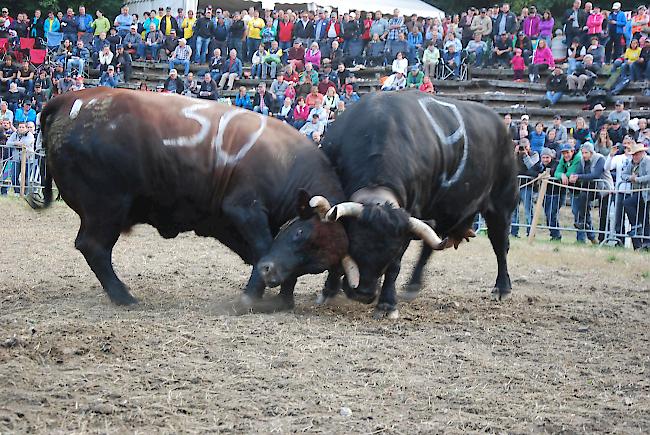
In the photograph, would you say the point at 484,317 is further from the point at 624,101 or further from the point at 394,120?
the point at 624,101

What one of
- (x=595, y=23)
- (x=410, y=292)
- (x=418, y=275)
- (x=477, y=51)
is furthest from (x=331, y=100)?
(x=410, y=292)

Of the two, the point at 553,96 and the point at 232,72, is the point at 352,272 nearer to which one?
the point at 553,96

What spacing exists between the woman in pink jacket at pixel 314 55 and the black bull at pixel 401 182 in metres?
15.4

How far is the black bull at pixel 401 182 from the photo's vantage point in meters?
6.80

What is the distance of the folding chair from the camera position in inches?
1049

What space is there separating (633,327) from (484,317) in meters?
1.21

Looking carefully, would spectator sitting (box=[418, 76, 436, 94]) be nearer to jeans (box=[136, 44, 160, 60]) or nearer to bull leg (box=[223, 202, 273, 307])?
jeans (box=[136, 44, 160, 60])

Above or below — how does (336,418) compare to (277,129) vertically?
below

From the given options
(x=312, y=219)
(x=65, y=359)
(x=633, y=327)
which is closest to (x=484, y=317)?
(x=633, y=327)

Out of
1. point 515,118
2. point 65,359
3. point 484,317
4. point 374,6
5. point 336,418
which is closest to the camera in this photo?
point 336,418

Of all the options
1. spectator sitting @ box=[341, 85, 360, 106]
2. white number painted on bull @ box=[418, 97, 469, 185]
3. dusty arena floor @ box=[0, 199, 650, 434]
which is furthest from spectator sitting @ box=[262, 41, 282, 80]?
white number painted on bull @ box=[418, 97, 469, 185]

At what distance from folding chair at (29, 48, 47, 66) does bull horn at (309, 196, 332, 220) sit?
2187 centimetres

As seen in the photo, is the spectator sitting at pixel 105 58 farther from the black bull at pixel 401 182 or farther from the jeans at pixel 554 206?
the black bull at pixel 401 182

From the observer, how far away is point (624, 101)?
19.3 m
